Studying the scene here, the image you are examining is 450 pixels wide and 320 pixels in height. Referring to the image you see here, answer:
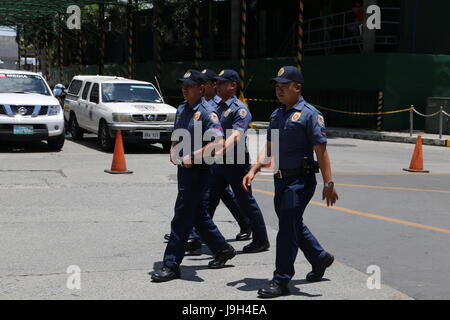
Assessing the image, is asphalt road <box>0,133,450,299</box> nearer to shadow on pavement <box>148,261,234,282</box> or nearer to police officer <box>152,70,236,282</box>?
shadow on pavement <box>148,261,234,282</box>

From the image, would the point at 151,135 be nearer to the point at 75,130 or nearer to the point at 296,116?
the point at 75,130

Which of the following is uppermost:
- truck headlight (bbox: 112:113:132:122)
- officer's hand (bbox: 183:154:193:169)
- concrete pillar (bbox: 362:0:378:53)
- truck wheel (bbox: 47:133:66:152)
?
concrete pillar (bbox: 362:0:378:53)

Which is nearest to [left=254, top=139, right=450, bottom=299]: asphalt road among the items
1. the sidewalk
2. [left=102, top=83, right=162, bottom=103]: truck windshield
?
[left=102, top=83, right=162, bottom=103]: truck windshield

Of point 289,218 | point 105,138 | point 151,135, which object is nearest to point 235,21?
point 105,138

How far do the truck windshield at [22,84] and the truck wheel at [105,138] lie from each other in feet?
5.02

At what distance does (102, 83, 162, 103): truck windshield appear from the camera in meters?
17.3

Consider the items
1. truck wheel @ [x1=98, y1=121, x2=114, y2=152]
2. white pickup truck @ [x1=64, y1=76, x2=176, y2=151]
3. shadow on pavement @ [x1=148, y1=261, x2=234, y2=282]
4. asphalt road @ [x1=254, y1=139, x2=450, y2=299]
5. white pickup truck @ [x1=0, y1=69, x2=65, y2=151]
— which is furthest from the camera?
truck wheel @ [x1=98, y1=121, x2=114, y2=152]

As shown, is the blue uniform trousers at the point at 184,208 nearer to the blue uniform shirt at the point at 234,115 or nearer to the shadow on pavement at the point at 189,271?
the shadow on pavement at the point at 189,271

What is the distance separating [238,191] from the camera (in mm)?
6906

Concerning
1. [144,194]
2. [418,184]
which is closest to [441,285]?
[144,194]

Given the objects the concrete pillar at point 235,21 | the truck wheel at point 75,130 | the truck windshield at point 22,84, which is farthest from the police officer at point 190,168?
the concrete pillar at point 235,21

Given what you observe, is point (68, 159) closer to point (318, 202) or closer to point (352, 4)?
point (318, 202)
